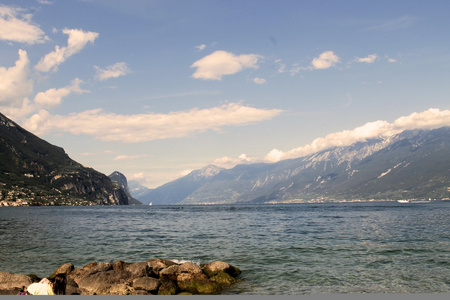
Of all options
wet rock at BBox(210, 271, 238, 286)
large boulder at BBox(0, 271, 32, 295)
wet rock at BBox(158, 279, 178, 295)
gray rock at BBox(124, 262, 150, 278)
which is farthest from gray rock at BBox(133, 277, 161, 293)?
large boulder at BBox(0, 271, 32, 295)

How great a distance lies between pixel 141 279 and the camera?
24.1 m

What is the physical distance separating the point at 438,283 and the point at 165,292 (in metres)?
20.4

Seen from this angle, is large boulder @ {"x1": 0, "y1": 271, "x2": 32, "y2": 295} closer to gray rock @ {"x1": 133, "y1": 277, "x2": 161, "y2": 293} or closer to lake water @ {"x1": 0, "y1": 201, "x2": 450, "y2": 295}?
gray rock @ {"x1": 133, "y1": 277, "x2": 161, "y2": 293}

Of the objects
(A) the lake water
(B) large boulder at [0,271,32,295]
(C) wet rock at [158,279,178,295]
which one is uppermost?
(B) large boulder at [0,271,32,295]

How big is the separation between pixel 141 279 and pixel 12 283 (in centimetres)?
873

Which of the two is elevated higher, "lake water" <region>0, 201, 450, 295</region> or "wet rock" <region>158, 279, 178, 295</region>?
"wet rock" <region>158, 279, 178, 295</region>

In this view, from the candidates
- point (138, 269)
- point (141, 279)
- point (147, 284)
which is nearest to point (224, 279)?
point (147, 284)

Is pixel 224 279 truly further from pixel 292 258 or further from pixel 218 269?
pixel 292 258

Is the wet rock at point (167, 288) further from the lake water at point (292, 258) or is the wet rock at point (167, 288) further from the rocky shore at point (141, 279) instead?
the lake water at point (292, 258)

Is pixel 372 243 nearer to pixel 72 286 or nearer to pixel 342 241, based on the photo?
pixel 342 241

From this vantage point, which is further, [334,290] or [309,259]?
[309,259]

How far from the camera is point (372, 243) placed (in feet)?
151

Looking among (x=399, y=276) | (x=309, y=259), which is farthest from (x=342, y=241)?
(x=399, y=276)

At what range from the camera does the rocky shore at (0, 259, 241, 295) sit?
75.7 ft
